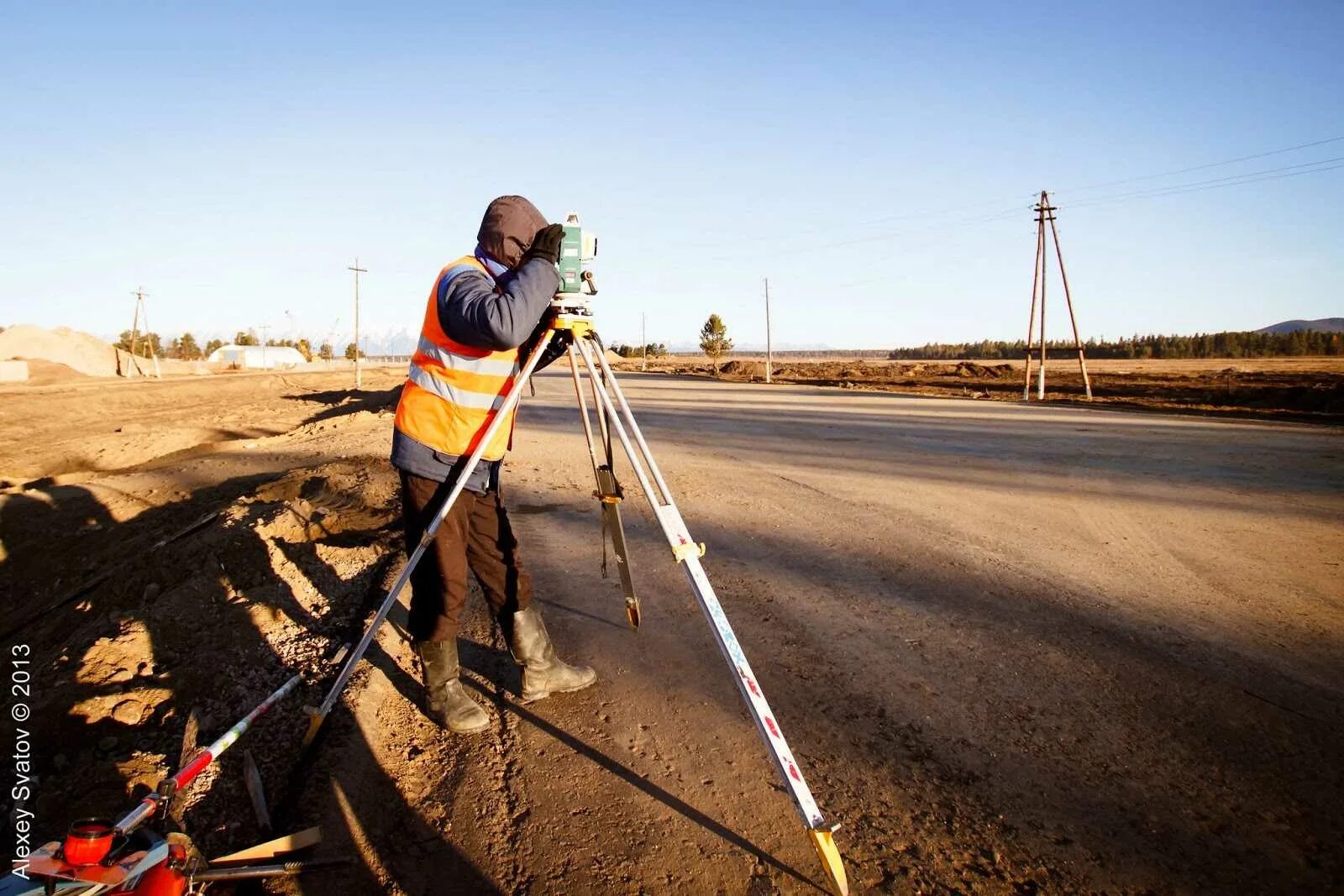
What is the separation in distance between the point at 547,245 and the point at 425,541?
1213 mm

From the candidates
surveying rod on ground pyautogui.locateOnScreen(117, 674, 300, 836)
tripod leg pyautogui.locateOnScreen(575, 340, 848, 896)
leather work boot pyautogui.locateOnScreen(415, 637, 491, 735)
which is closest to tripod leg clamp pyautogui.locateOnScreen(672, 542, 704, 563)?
tripod leg pyautogui.locateOnScreen(575, 340, 848, 896)

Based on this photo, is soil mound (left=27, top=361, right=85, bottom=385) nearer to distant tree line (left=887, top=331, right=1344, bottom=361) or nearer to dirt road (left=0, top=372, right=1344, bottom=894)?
dirt road (left=0, top=372, right=1344, bottom=894)

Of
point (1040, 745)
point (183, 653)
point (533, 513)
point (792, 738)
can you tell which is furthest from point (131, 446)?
point (1040, 745)

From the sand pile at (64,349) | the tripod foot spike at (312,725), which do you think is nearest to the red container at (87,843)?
the tripod foot spike at (312,725)

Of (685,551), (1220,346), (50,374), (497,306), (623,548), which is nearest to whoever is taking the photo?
(685,551)

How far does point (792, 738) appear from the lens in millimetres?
2717

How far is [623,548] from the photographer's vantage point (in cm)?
301

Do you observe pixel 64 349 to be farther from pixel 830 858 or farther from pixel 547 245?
pixel 830 858

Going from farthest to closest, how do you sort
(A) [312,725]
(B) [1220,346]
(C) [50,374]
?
1. (B) [1220,346]
2. (C) [50,374]
3. (A) [312,725]

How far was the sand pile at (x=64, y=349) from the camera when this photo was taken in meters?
43.7

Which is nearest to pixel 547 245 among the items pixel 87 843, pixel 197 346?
pixel 87 843

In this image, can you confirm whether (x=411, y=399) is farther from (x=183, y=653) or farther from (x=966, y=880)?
(x=966, y=880)

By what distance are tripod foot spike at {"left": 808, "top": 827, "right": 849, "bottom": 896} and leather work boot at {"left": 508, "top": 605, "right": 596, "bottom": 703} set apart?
1.49m

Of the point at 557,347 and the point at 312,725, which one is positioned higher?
the point at 557,347
